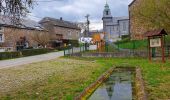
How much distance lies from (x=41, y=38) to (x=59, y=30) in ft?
42.9

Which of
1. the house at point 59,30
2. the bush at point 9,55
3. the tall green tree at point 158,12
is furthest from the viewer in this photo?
the house at point 59,30

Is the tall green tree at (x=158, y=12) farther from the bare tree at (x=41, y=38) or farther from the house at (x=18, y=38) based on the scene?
the bare tree at (x=41, y=38)

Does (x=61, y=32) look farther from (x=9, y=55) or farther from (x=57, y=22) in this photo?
(x=9, y=55)

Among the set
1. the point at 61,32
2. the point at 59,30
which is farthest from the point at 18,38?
the point at 61,32

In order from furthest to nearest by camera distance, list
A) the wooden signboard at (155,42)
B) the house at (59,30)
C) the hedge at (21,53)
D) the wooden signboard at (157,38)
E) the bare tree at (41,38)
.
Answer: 1. the house at (59,30)
2. the bare tree at (41,38)
3. the hedge at (21,53)
4. the wooden signboard at (155,42)
5. the wooden signboard at (157,38)

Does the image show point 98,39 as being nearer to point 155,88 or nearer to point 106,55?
point 106,55

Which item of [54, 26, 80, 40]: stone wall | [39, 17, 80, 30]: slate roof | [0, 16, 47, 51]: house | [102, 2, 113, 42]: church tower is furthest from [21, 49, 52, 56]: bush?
[102, 2, 113, 42]: church tower

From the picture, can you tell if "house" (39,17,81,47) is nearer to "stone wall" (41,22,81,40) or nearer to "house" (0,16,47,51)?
"stone wall" (41,22,81,40)

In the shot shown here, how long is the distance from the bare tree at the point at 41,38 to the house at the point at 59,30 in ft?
12.7

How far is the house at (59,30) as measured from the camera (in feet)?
246

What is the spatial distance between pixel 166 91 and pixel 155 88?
79 cm

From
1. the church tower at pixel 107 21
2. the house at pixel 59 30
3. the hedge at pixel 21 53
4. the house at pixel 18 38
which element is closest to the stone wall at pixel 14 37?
the house at pixel 18 38

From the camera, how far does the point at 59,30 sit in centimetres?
7906

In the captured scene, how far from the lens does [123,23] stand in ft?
323
